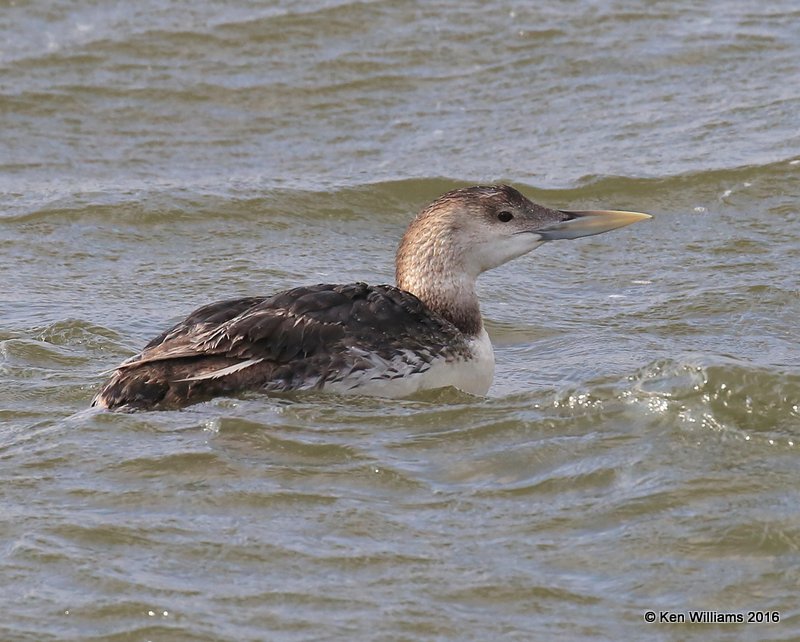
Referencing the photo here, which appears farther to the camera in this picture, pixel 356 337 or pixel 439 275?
pixel 439 275

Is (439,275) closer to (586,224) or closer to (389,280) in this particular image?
(586,224)

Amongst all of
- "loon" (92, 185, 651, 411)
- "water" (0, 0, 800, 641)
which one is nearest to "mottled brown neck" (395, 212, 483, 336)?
"loon" (92, 185, 651, 411)

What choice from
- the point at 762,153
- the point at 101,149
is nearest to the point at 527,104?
the point at 762,153

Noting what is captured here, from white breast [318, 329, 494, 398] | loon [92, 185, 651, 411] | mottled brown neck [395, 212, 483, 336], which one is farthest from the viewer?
mottled brown neck [395, 212, 483, 336]

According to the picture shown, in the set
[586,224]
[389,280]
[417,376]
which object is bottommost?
[389,280]

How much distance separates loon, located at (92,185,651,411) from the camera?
22.3 feet

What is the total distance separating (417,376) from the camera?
23.2ft

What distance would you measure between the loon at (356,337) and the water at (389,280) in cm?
12

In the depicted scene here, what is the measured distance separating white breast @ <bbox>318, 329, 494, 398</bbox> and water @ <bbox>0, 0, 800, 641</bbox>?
8 centimetres

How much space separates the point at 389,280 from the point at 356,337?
8.06 ft

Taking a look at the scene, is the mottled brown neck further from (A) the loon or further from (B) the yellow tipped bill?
(B) the yellow tipped bill

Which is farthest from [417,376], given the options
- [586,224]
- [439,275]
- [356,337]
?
[586,224]

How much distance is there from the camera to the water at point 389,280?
5.33 m

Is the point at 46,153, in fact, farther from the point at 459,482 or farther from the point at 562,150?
the point at 459,482
